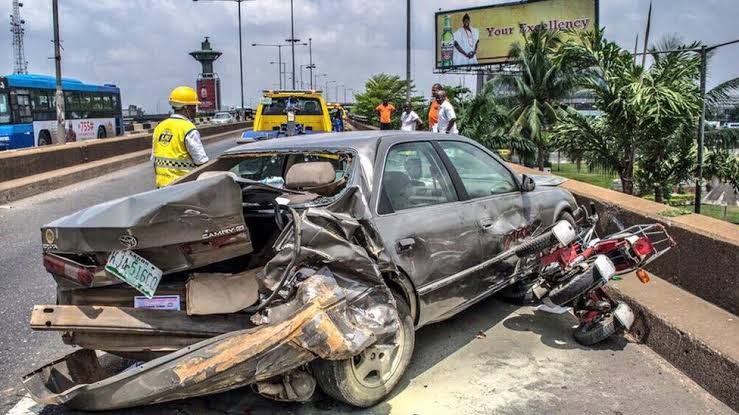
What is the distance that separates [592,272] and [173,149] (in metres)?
4.10

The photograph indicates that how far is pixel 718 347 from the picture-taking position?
392 cm

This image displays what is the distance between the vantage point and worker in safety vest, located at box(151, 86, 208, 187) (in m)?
6.32

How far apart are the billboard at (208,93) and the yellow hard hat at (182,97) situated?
3227 inches

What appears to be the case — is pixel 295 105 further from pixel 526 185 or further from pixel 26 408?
pixel 26 408

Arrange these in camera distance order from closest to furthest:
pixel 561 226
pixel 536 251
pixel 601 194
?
pixel 561 226 → pixel 536 251 → pixel 601 194

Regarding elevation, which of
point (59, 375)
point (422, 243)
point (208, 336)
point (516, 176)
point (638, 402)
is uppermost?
point (516, 176)

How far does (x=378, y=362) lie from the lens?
143 inches

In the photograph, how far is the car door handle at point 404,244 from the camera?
382 cm

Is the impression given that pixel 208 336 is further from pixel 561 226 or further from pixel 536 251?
pixel 536 251

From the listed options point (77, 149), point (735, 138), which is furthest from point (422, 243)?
point (735, 138)

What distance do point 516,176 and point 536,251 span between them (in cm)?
66

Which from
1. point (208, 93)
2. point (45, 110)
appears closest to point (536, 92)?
point (45, 110)

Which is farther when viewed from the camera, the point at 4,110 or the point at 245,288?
the point at 4,110

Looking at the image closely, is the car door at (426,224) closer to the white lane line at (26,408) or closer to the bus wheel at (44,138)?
the white lane line at (26,408)
